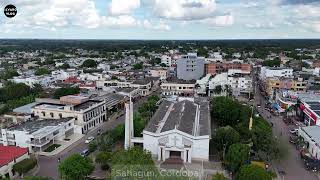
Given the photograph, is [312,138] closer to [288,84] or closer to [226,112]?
[226,112]

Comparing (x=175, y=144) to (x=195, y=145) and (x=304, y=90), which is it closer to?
(x=195, y=145)

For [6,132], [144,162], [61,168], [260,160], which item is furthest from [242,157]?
[6,132]

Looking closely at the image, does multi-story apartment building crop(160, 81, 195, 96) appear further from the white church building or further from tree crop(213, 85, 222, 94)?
the white church building

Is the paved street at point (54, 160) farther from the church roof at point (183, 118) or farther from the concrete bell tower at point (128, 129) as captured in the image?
the church roof at point (183, 118)

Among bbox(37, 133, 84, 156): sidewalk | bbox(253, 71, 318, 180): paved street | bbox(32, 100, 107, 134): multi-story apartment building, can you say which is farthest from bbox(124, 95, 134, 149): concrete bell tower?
bbox(253, 71, 318, 180): paved street

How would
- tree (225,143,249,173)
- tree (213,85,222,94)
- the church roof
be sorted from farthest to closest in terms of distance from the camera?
tree (213,85,222,94) < the church roof < tree (225,143,249,173)

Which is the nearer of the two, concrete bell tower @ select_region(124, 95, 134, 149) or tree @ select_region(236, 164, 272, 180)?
tree @ select_region(236, 164, 272, 180)

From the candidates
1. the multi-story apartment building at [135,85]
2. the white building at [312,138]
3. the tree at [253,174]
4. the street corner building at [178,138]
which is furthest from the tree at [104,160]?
the multi-story apartment building at [135,85]
